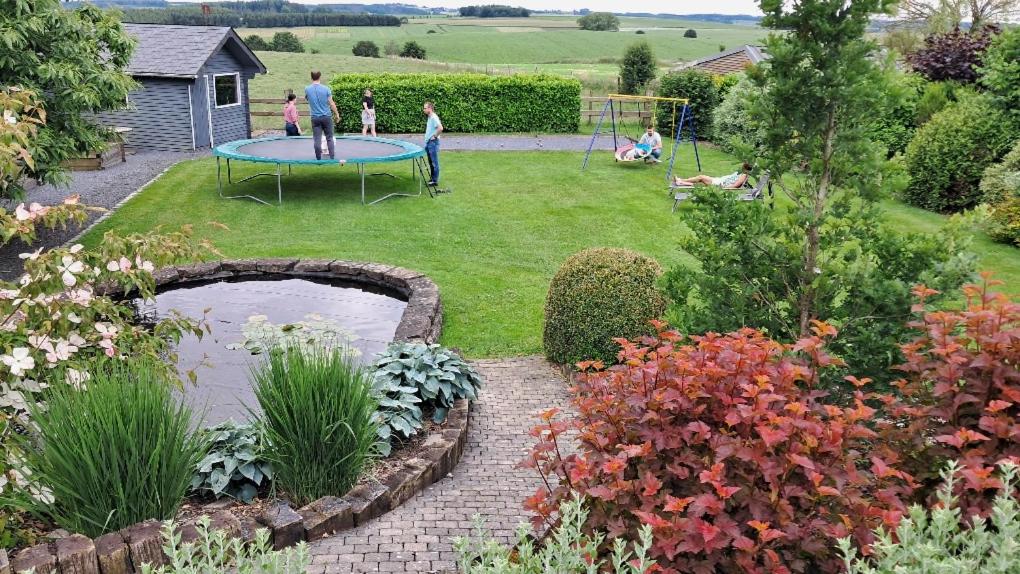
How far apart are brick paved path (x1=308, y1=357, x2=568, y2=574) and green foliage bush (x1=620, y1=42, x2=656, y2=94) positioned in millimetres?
24941

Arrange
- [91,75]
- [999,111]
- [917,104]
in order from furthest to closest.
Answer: [917,104], [999,111], [91,75]

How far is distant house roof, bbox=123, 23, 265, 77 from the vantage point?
2036 cm

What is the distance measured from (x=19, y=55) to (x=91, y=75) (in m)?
0.89

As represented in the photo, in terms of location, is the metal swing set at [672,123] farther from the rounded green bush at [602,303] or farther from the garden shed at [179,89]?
the garden shed at [179,89]

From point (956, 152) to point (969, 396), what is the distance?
12993 mm

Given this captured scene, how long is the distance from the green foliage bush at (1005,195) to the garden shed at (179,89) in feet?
58.0

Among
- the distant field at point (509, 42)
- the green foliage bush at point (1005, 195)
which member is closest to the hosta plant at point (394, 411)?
the green foliage bush at point (1005, 195)

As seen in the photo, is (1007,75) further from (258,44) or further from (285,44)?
(285,44)

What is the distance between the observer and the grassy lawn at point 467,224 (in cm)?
957

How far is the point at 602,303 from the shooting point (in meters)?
7.17

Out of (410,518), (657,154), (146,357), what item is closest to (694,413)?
(410,518)

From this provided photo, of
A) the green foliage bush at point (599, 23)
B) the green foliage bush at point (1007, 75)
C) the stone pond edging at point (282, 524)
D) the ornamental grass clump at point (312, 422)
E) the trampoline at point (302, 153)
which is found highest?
the green foliage bush at point (599, 23)

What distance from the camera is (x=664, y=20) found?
127812 millimetres

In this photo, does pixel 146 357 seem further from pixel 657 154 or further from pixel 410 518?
pixel 657 154
